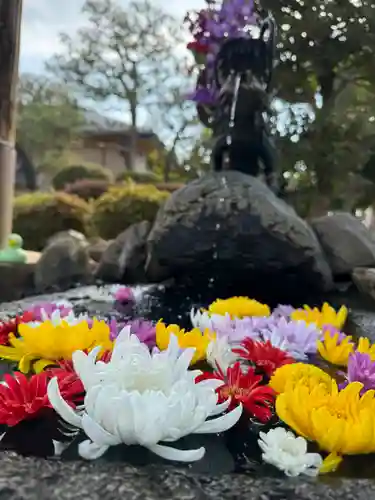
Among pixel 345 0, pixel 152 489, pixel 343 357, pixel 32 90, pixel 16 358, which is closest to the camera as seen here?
pixel 152 489

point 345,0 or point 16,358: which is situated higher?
point 345,0

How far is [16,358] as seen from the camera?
77.2 inches

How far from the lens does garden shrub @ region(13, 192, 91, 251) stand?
40.3ft

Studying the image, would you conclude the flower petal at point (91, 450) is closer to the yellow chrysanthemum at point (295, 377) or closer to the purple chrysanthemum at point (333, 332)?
the yellow chrysanthemum at point (295, 377)

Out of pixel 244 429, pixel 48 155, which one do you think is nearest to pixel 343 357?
pixel 244 429

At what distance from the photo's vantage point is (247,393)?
1604mm

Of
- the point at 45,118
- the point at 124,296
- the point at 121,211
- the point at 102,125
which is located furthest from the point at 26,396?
the point at 102,125

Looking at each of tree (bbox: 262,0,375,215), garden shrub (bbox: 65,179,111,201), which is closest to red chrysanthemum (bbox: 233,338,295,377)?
tree (bbox: 262,0,375,215)

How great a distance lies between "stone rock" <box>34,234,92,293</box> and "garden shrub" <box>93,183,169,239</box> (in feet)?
18.7

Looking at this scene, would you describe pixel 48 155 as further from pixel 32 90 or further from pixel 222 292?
pixel 222 292

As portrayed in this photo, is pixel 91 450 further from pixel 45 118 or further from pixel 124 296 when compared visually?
pixel 45 118

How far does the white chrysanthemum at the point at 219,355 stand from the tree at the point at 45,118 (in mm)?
24889

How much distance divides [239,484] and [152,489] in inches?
6.5

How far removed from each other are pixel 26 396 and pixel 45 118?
84.4 feet
